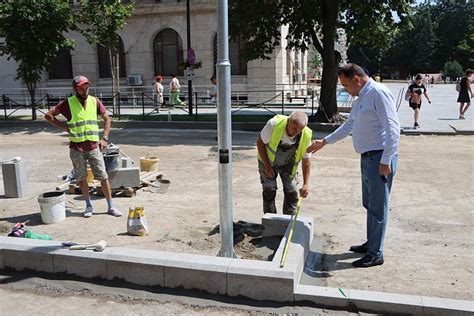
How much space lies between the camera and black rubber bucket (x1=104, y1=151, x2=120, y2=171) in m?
7.86

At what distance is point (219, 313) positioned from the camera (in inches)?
164

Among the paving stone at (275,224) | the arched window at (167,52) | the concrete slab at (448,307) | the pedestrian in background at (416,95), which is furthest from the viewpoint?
the arched window at (167,52)

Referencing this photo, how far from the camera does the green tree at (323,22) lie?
1564cm

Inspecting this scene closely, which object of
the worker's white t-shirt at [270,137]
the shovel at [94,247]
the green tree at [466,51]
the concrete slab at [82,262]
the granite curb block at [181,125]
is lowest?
the concrete slab at [82,262]

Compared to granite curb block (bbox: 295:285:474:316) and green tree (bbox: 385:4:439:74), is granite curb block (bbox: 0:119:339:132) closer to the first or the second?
granite curb block (bbox: 295:285:474:316)

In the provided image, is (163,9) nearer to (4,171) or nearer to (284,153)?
(4,171)

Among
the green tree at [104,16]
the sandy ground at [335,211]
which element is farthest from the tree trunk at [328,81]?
the green tree at [104,16]

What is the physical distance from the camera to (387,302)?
4082mm

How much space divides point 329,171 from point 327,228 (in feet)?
12.2

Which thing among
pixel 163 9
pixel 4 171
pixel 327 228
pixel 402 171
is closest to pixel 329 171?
pixel 402 171

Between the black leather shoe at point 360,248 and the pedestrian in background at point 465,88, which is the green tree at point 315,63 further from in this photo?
the black leather shoe at point 360,248

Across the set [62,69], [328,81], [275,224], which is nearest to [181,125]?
[328,81]

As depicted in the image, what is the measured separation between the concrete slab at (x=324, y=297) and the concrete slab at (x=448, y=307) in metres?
0.65

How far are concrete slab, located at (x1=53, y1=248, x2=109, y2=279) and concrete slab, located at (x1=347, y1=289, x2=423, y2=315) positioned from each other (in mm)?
2366
